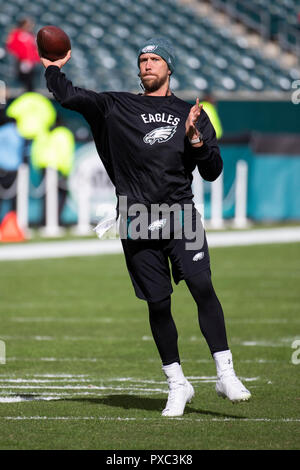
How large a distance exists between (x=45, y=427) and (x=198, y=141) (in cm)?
160

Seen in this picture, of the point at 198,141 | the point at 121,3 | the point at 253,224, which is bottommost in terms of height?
the point at 253,224

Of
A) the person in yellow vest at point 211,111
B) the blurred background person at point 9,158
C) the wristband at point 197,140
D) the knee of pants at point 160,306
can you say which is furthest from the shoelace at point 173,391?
the person in yellow vest at point 211,111

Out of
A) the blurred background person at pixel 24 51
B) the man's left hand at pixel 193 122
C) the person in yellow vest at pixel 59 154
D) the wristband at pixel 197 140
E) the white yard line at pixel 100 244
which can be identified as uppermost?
the blurred background person at pixel 24 51

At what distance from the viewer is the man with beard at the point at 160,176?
18.5ft

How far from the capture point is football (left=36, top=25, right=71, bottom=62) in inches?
228

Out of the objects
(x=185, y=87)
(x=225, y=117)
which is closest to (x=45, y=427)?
(x=225, y=117)

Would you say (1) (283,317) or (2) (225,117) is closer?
(1) (283,317)

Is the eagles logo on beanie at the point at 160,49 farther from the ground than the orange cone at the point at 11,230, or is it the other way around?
the eagles logo on beanie at the point at 160,49

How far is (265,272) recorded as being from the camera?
45.3 ft

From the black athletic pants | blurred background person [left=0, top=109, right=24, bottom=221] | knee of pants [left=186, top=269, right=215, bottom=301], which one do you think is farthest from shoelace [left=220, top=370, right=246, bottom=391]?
blurred background person [left=0, top=109, right=24, bottom=221]

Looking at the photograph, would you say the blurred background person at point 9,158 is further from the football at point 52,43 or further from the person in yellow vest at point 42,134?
the football at point 52,43

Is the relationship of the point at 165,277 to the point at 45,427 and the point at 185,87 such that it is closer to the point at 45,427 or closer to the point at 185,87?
the point at 45,427

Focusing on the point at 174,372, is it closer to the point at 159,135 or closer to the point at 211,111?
the point at 159,135

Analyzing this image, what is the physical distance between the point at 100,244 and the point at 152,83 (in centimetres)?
1182
